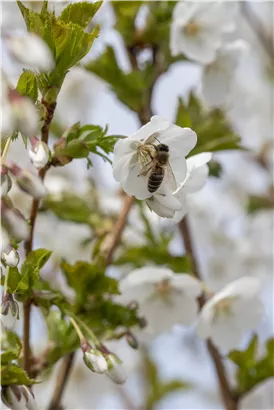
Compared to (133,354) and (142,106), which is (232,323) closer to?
(142,106)

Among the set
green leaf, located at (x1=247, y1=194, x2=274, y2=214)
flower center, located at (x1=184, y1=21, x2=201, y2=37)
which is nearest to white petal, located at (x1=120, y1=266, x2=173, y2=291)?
flower center, located at (x1=184, y1=21, x2=201, y2=37)

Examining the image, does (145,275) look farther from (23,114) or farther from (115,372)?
(23,114)

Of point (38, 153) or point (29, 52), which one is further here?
point (38, 153)

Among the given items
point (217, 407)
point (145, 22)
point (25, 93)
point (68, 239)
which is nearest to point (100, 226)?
point (68, 239)

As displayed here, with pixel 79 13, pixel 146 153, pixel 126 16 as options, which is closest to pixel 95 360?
pixel 146 153

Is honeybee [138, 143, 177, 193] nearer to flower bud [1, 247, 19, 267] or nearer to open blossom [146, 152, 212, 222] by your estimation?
open blossom [146, 152, 212, 222]
